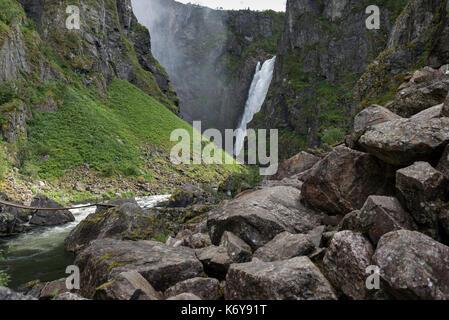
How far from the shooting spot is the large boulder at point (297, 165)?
1534 cm

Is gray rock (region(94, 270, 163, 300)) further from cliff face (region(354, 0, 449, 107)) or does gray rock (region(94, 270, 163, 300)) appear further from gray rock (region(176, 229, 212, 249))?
cliff face (region(354, 0, 449, 107))

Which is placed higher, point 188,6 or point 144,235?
point 188,6

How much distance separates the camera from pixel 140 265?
19.1ft

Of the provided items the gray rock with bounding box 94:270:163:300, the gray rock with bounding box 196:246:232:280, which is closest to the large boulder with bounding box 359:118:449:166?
the gray rock with bounding box 196:246:232:280

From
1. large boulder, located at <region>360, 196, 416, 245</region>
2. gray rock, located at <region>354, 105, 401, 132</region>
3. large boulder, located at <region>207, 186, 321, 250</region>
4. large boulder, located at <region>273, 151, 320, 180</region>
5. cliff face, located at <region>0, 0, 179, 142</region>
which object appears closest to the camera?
large boulder, located at <region>360, 196, 416, 245</region>

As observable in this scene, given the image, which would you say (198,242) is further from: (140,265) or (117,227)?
(117,227)

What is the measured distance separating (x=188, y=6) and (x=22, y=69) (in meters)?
163

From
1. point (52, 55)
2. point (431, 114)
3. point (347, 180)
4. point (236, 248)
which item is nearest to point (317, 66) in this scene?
point (52, 55)

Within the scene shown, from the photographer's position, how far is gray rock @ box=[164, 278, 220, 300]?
5012 mm

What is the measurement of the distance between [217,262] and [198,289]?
90 centimetres

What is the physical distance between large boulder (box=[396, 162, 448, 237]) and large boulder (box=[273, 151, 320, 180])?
1031 cm
